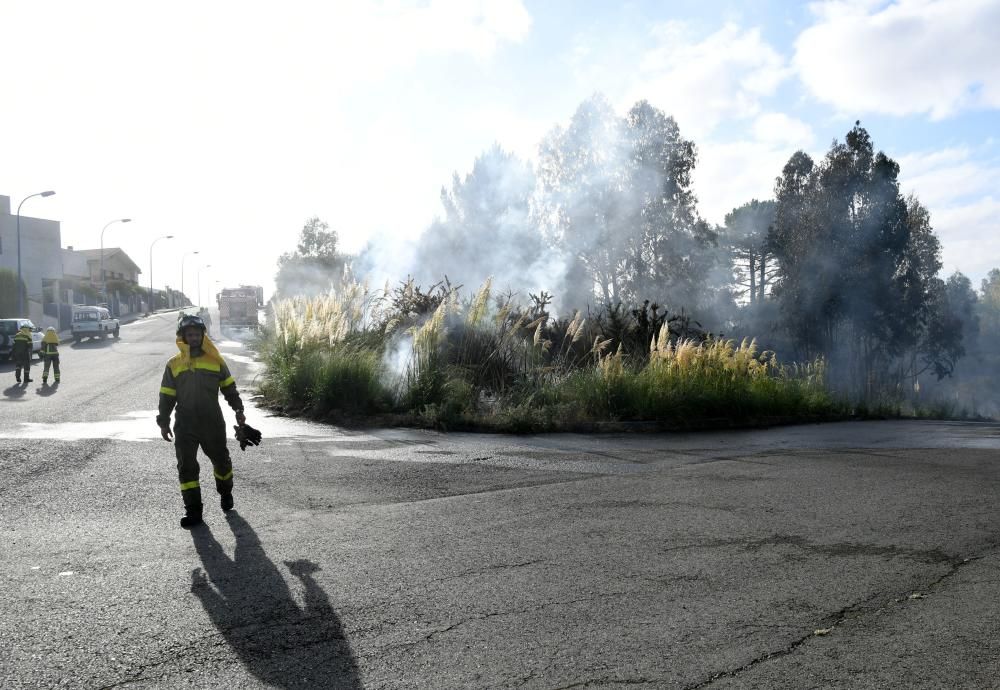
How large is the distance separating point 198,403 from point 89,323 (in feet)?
129

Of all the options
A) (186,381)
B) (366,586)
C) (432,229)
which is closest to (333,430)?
(186,381)

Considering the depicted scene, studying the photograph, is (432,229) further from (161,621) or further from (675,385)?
(161,621)

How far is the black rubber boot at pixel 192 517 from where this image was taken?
5.89m

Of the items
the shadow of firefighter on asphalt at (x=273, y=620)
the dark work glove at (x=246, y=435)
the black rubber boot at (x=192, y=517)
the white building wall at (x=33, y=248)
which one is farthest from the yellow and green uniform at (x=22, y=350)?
the white building wall at (x=33, y=248)

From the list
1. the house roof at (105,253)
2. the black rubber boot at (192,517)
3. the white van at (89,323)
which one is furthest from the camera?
the house roof at (105,253)

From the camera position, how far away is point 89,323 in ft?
135

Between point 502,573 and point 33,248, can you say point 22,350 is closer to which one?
point 502,573

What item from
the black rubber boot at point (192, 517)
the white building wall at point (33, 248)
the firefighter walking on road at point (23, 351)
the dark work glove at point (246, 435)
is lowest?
the black rubber boot at point (192, 517)

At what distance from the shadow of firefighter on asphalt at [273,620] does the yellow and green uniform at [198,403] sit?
1251 millimetres

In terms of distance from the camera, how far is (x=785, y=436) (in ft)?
38.3

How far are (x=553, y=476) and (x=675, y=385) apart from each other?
209 inches

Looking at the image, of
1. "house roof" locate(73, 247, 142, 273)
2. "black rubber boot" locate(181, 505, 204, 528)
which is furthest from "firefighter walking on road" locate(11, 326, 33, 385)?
"house roof" locate(73, 247, 142, 273)

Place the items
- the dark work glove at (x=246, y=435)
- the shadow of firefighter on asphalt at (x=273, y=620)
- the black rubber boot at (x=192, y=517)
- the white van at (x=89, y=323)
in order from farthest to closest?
the white van at (x=89, y=323)
the dark work glove at (x=246, y=435)
the black rubber boot at (x=192, y=517)
the shadow of firefighter on asphalt at (x=273, y=620)

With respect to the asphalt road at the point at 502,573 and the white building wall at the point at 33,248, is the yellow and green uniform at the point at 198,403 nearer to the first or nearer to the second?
the asphalt road at the point at 502,573
